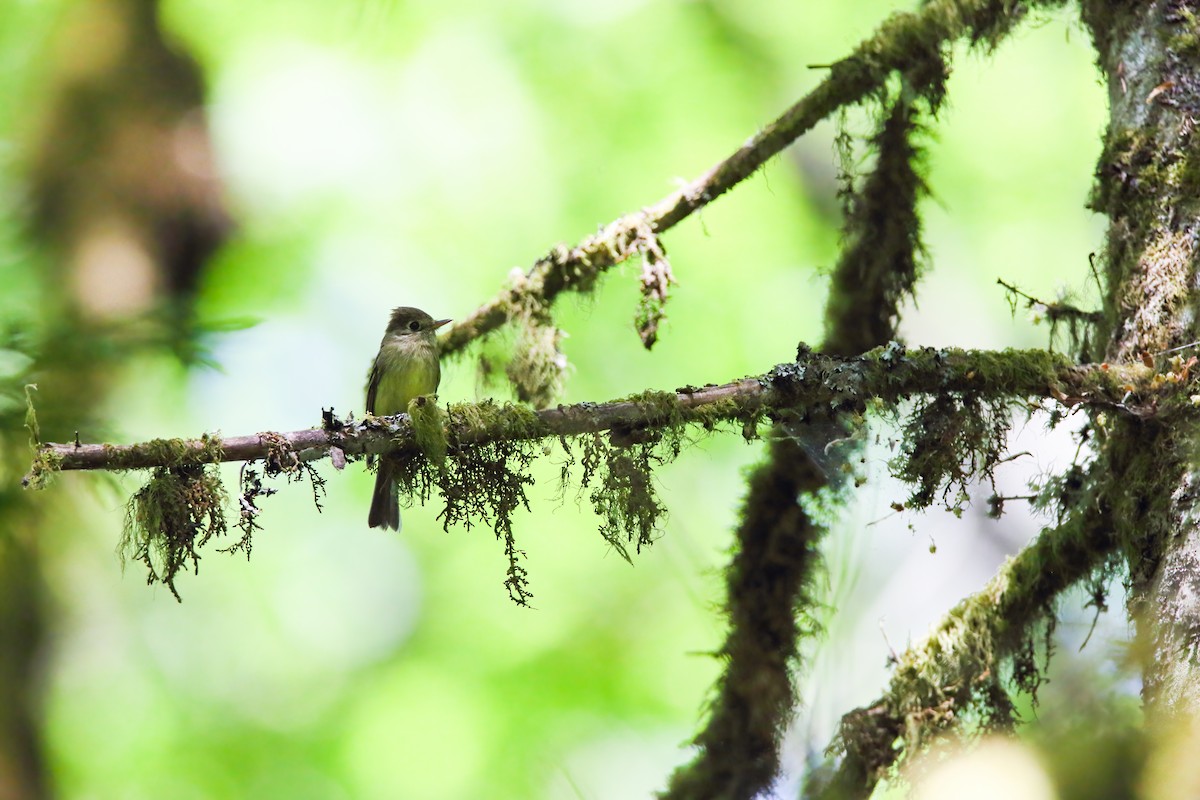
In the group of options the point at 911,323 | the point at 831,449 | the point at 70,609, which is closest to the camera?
the point at 831,449

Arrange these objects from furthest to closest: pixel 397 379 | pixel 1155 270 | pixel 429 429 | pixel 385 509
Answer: pixel 397 379
pixel 385 509
pixel 1155 270
pixel 429 429

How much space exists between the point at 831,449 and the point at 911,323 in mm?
5286

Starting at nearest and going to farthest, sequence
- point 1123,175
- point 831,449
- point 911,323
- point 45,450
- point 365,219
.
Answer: point 45,450 → point 1123,175 → point 831,449 → point 911,323 → point 365,219

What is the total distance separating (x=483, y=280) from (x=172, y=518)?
782 cm

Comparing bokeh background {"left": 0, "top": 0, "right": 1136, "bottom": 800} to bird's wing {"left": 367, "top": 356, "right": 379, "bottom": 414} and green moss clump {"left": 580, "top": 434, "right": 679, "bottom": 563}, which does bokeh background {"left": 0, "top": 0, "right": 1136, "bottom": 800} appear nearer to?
bird's wing {"left": 367, "top": 356, "right": 379, "bottom": 414}

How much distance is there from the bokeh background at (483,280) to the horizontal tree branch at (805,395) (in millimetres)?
5211

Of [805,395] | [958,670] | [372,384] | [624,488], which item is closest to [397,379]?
[372,384]

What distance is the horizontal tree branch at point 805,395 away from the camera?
3.21 m

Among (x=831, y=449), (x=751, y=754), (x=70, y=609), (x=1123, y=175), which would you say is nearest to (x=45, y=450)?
(x=831, y=449)

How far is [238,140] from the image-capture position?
10250 mm

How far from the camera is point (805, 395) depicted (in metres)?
3.27

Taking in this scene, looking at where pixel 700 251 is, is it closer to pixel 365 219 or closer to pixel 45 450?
pixel 365 219

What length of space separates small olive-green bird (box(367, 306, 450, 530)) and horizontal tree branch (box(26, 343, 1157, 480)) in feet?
7.75

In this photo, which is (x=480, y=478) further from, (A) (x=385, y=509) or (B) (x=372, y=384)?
(B) (x=372, y=384)
